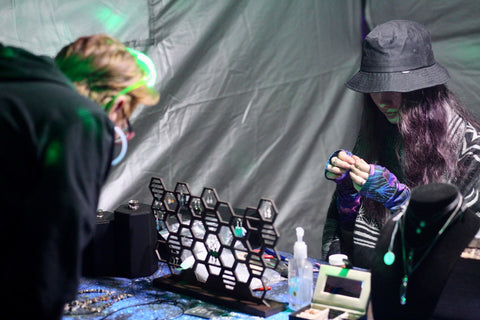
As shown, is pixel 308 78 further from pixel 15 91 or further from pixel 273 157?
pixel 15 91

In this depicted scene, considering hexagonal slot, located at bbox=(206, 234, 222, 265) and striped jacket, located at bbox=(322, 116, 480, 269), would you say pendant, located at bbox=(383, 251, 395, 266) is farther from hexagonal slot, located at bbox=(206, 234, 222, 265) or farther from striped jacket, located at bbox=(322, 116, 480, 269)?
hexagonal slot, located at bbox=(206, 234, 222, 265)

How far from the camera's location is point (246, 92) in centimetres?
274

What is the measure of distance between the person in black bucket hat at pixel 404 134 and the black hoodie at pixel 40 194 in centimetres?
112

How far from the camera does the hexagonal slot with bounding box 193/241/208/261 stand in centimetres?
179

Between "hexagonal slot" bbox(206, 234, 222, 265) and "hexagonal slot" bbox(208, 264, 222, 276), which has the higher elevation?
"hexagonal slot" bbox(206, 234, 222, 265)

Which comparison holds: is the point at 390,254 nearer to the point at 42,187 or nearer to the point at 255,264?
the point at 255,264

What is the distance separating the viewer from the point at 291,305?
5.20 ft

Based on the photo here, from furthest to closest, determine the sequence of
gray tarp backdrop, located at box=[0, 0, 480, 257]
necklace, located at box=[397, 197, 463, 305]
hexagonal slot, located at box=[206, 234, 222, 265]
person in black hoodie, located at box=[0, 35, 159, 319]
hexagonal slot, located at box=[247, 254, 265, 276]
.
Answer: gray tarp backdrop, located at box=[0, 0, 480, 257], hexagonal slot, located at box=[206, 234, 222, 265], hexagonal slot, located at box=[247, 254, 265, 276], necklace, located at box=[397, 197, 463, 305], person in black hoodie, located at box=[0, 35, 159, 319]

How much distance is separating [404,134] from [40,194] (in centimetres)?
136

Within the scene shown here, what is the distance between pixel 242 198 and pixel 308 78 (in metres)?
0.67

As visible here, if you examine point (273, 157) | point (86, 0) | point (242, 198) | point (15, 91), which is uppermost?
point (86, 0)

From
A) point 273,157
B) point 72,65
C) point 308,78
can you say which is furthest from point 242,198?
point 72,65

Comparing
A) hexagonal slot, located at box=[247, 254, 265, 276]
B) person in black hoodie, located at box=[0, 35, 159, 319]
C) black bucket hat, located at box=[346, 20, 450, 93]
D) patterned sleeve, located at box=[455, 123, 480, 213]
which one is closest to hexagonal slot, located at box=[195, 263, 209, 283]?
hexagonal slot, located at box=[247, 254, 265, 276]

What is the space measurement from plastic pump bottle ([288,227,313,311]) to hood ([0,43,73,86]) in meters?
0.78
